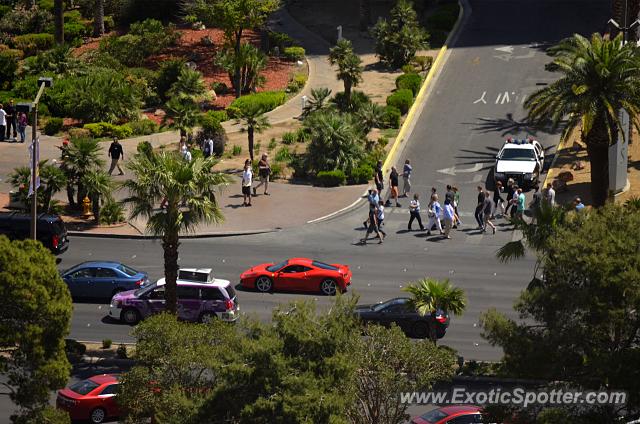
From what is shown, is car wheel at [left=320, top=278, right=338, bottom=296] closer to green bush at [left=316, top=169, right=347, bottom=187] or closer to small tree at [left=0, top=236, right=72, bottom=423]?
green bush at [left=316, top=169, right=347, bottom=187]

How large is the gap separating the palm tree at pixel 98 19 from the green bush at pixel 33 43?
3199 millimetres

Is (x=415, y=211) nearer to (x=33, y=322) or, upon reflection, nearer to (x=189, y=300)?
(x=189, y=300)

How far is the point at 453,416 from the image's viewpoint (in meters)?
28.6

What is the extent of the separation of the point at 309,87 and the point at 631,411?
138 ft

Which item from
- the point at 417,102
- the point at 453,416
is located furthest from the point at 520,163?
the point at 453,416

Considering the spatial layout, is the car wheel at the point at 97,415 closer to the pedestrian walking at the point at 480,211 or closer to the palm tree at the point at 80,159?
the palm tree at the point at 80,159

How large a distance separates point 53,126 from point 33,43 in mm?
14358

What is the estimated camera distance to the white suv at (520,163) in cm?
5047

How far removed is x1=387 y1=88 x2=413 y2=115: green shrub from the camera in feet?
197

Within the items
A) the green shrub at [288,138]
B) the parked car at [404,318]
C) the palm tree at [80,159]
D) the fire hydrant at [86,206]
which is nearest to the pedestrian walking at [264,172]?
the green shrub at [288,138]

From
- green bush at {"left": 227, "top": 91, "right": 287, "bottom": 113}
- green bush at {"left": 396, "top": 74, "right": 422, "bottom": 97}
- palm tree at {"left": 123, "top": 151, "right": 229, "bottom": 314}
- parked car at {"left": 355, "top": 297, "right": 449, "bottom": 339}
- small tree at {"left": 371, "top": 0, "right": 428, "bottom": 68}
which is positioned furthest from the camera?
small tree at {"left": 371, "top": 0, "right": 428, "bottom": 68}

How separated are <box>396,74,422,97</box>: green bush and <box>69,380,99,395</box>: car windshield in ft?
108

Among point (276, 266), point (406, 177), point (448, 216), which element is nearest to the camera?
point (276, 266)

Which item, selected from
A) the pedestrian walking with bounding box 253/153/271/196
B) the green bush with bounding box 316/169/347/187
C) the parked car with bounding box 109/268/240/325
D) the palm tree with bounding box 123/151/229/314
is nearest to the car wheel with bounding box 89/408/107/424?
the palm tree with bounding box 123/151/229/314
